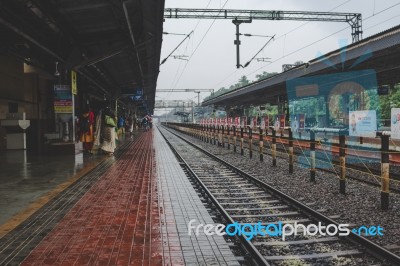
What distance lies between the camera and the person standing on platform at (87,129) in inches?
645

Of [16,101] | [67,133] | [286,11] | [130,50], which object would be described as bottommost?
[67,133]

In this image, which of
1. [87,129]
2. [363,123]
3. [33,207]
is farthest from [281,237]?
[363,123]

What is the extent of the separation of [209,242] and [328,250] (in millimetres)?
1398

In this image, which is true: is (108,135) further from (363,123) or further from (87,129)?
(363,123)

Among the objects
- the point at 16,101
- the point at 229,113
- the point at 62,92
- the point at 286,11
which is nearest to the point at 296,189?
the point at 62,92

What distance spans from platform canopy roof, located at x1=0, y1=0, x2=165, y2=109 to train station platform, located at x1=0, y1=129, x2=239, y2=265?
14.7 ft

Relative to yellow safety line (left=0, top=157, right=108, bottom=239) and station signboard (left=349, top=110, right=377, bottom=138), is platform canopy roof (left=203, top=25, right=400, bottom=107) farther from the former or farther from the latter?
yellow safety line (left=0, top=157, right=108, bottom=239)

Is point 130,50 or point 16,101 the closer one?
point 130,50

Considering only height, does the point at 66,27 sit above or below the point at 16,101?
above

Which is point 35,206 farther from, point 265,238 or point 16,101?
point 16,101

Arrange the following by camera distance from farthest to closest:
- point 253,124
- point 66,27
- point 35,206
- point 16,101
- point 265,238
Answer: point 253,124 → point 16,101 → point 66,27 → point 35,206 → point 265,238

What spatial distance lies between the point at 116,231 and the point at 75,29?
9.33 meters

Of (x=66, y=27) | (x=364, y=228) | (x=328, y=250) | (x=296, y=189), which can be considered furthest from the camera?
(x=66, y=27)

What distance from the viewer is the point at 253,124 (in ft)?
107
